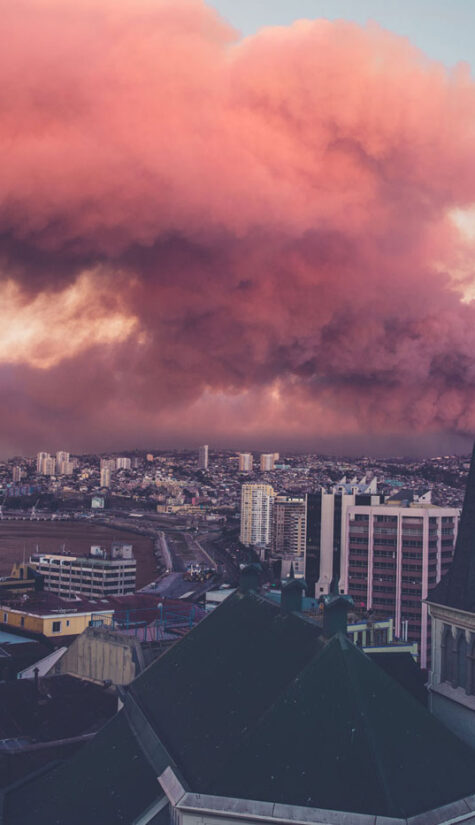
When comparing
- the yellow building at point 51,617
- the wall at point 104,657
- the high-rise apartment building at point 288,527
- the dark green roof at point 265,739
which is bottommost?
the high-rise apartment building at point 288,527

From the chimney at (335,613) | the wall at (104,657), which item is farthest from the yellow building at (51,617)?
the chimney at (335,613)

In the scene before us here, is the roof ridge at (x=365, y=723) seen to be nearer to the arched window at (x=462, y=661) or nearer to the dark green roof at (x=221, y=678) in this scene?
the dark green roof at (x=221, y=678)

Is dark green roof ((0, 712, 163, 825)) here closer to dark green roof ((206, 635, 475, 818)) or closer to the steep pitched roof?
dark green roof ((206, 635, 475, 818))

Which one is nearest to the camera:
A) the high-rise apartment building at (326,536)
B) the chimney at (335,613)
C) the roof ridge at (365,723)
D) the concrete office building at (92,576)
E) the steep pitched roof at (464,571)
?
the roof ridge at (365,723)

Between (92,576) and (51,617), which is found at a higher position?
(51,617)

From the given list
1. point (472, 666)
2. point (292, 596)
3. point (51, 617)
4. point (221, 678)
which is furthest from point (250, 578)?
point (51, 617)

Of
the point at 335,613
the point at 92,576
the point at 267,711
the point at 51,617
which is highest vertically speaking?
the point at 335,613

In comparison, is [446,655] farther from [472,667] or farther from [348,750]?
[348,750]
